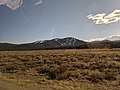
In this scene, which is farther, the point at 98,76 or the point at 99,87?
the point at 98,76

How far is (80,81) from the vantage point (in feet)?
68.8

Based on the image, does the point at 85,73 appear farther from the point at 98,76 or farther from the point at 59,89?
the point at 59,89

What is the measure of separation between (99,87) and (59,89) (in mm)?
3173

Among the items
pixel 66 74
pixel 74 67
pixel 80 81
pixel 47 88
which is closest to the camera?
pixel 47 88

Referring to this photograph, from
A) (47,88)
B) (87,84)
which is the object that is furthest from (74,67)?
(47,88)

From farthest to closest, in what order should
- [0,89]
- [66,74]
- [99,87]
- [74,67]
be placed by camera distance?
[74,67], [66,74], [99,87], [0,89]

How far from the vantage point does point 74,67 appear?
2873cm

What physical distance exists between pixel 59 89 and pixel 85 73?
7.75 m

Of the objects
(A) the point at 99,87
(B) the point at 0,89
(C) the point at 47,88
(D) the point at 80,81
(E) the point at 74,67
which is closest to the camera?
(B) the point at 0,89

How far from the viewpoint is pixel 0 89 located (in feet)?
52.2

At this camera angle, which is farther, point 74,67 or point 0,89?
point 74,67

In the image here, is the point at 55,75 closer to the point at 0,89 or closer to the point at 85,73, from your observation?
the point at 85,73

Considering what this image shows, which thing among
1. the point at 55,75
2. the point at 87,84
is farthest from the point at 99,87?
the point at 55,75

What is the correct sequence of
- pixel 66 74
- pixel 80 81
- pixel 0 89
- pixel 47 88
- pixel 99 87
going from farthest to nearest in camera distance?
pixel 66 74, pixel 80 81, pixel 99 87, pixel 47 88, pixel 0 89
